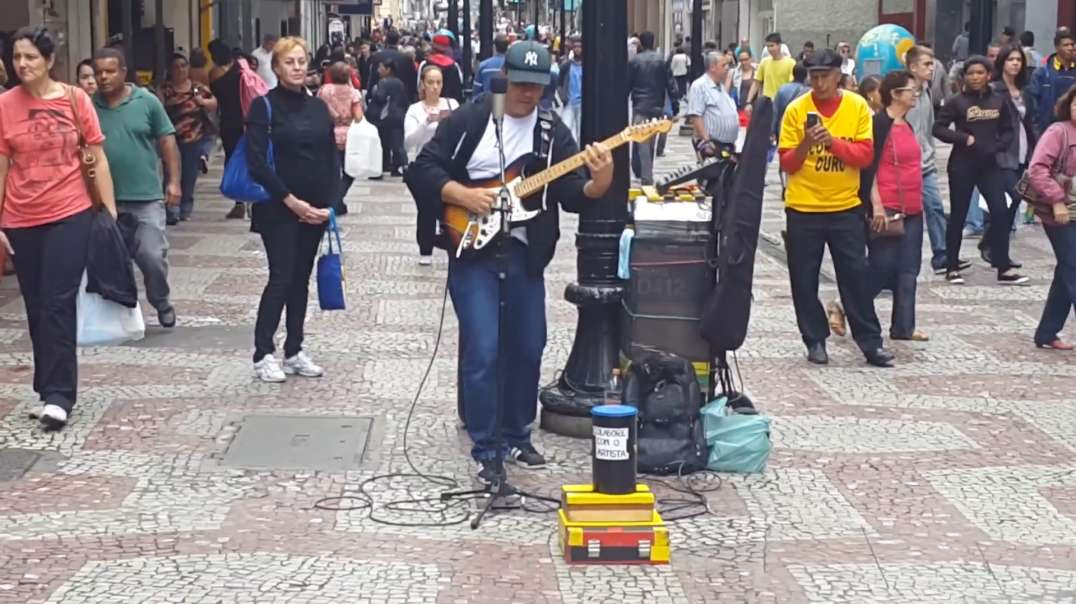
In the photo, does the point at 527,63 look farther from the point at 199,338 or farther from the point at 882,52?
the point at 882,52

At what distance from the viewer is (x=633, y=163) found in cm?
2162

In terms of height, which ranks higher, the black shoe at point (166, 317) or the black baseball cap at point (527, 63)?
the black baseball cap at point (527, 63)

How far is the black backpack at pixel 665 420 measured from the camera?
766 cm

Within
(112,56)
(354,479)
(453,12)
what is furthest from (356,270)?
(453,12)

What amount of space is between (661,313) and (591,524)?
2009 mm

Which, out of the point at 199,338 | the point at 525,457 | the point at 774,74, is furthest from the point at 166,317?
the point at 774,74

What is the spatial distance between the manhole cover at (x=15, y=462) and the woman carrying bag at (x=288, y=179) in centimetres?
187

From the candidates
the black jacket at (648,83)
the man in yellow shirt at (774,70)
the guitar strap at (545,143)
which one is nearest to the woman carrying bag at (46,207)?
the guitar strap at (545,143)

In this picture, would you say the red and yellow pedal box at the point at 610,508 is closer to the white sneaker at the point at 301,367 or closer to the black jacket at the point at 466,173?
the black jacket at the point at 466,173

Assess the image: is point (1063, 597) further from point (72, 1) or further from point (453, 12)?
point (453, 12)

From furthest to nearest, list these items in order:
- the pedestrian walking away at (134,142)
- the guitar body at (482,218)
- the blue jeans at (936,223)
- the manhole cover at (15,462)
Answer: the blue jeans at (936,223) < the pedestrian walking away at (134,142) < the manhole cover at (15,462) < the guitar body at (482,218)

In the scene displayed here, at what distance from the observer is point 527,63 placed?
7.09m

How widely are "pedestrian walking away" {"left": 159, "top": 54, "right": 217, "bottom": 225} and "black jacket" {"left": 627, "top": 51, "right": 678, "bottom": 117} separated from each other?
610cm

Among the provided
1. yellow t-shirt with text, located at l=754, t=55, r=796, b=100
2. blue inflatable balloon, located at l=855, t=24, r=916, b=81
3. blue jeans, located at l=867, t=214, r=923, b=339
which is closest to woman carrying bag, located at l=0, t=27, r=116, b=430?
blue jeans, located at l=867, t=214, r=923, b=339
